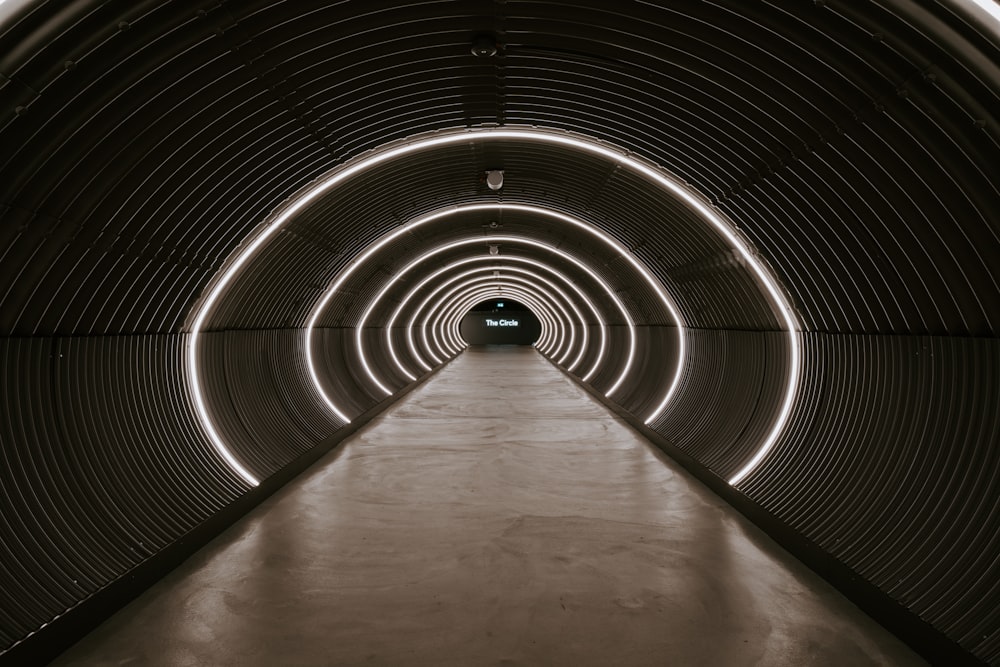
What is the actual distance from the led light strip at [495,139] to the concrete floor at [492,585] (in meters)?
1.11

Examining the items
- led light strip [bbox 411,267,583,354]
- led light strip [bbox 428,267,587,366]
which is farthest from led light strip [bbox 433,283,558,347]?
led light strip [bbox 428,267,587,366]

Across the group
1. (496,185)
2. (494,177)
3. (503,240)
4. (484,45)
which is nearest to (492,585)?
(484,45)

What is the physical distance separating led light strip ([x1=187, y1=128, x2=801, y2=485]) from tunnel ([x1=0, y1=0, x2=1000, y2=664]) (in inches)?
1.9


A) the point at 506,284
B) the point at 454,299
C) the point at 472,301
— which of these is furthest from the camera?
the point at 472,301

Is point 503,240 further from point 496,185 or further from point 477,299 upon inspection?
point 477,299

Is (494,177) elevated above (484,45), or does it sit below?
below

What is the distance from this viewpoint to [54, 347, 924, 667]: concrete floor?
452 centimetres

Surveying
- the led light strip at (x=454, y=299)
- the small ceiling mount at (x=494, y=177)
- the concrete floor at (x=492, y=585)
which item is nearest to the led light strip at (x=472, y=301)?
the led light strip at (x=454, y=299)

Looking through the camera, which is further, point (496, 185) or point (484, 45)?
point (496, 185)

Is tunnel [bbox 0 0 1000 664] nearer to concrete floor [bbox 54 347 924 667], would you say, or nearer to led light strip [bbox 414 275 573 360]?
concrete floor [bbox 54 347 924 667]

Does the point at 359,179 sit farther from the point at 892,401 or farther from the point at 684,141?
the point at 892,401

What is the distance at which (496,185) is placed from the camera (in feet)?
33.6

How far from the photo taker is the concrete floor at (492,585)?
178 inches

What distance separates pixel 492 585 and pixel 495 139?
572cm
